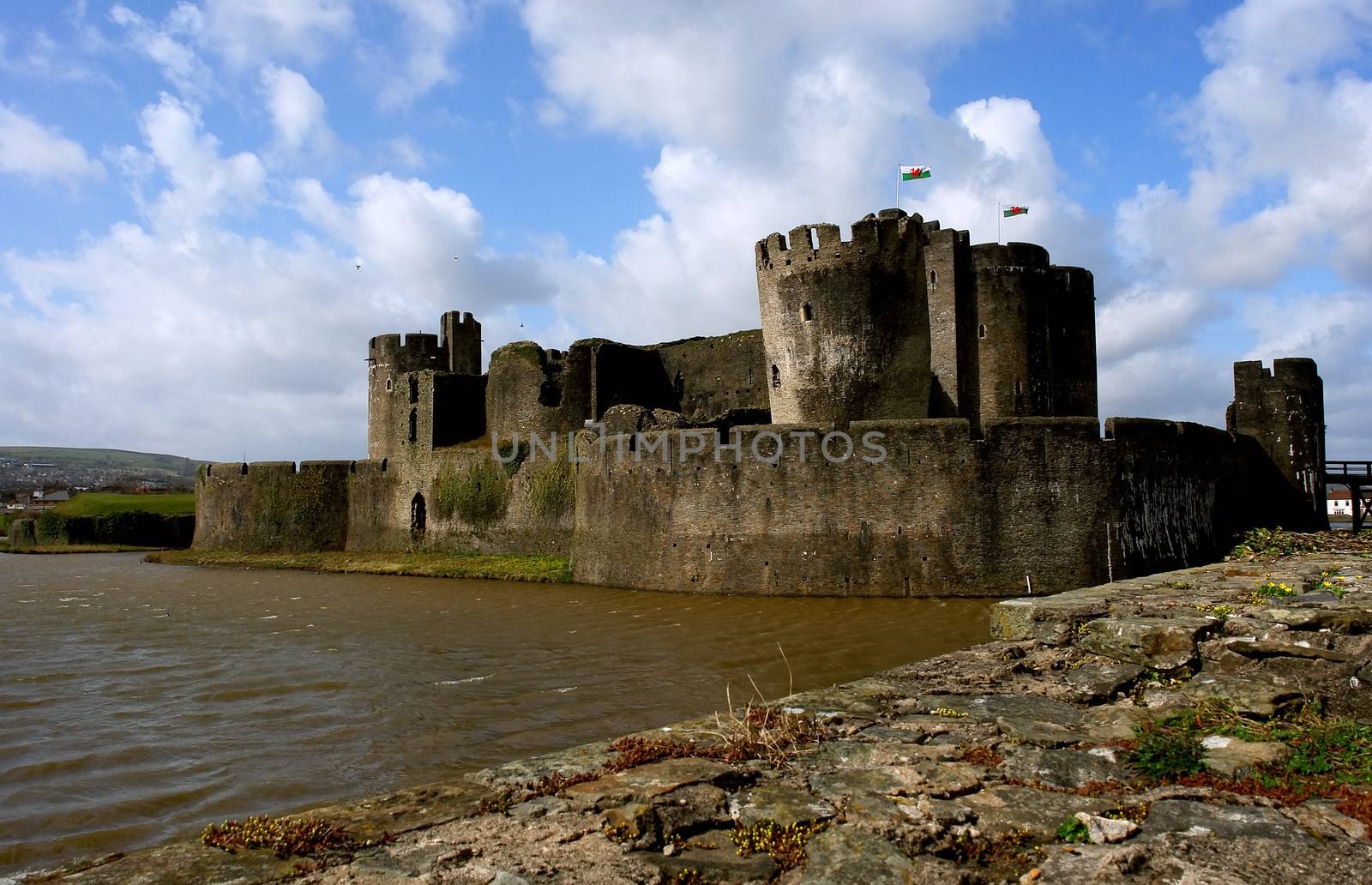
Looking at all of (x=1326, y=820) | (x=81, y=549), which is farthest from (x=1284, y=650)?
(x=81, y=549)

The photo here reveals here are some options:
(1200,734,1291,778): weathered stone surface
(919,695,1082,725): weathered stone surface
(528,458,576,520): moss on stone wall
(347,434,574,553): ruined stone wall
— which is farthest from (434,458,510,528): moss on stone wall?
(1200,734,1291,778): weathered stone surface

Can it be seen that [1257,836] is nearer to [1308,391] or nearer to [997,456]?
[997,456]

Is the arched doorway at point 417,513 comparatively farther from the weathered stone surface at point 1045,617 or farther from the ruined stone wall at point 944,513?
the weathered stone surface at point 1045,617

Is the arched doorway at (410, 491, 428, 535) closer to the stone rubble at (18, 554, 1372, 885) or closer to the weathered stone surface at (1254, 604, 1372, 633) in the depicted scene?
the stone rubble at (18, 554, 1372, 885)

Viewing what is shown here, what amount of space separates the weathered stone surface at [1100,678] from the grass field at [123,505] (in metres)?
47.2

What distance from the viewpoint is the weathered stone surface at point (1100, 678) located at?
5469 mm

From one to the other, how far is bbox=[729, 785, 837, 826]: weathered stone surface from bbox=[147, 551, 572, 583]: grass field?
18.7m

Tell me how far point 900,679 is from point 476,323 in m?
34.6

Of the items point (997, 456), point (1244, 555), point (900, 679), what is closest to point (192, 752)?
point (900, 679)

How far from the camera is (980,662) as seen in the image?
A: 6.58 m

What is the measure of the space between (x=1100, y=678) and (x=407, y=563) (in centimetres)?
2464

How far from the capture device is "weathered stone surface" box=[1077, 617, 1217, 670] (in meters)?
5.73

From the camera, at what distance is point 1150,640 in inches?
233

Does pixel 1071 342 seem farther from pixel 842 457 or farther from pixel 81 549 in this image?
pixel 81 549
